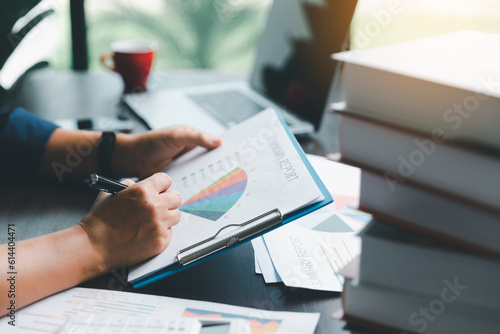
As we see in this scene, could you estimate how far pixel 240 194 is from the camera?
2.08ft

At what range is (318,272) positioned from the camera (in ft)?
1.96

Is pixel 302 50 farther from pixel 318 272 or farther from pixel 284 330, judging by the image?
pixel 284 330

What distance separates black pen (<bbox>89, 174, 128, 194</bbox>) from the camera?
0.62m

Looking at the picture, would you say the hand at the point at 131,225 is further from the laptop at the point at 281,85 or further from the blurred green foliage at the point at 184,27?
the blurred green foliage at the point at 184,27

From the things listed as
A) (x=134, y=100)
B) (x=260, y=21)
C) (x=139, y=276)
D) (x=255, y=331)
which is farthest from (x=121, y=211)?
(x=260, y=21)

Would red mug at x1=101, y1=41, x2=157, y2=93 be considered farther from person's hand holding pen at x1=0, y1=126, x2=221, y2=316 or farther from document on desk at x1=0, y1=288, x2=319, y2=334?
document on desk at x1=0, y1=288, x2=319, y2=334

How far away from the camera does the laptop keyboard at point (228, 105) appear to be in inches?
42.4

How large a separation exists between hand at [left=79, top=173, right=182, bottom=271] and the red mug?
0.63 m

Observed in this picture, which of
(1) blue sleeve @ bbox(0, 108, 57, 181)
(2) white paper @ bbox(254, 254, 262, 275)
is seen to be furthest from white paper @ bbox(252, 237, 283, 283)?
(1) blue sleeve @ bbox(0, 108, 57, 181)

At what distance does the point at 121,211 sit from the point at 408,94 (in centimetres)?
39

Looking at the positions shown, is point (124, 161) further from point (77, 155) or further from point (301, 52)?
→ point (301, 52)

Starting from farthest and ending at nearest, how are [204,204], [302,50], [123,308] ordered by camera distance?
1. [302,50]
2. [204,204]
3. [123,308]

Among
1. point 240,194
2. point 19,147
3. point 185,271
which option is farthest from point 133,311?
point 19,147

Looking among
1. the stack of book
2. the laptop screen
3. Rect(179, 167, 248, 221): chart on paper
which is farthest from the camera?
the laptop screen
